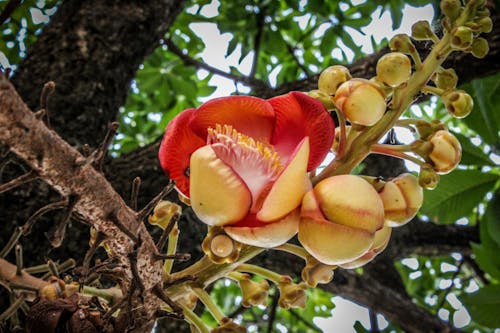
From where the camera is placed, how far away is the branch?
38 cm

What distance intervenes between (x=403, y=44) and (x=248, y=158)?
0.65 ft

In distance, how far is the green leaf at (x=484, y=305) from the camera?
1.42 meters

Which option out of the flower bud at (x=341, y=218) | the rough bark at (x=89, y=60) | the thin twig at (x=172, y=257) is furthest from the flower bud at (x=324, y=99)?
the rough bark at (x=89, y=60)

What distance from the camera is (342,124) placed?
554 mm

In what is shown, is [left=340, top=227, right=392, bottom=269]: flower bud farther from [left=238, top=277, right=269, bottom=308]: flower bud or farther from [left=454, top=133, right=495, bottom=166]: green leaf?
[left=454, top=133, right=495, bottom=166]: green leaf

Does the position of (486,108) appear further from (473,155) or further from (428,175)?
(428,175)

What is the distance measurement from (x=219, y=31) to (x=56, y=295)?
5.39 feet

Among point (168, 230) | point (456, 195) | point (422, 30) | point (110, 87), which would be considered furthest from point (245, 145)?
point (456, 195)

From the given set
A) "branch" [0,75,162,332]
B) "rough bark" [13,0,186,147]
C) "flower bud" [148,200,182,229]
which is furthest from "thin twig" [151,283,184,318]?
"rough bark" [13,0,186,147]

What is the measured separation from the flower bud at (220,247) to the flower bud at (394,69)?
211mm

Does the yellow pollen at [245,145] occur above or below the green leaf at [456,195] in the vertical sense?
above

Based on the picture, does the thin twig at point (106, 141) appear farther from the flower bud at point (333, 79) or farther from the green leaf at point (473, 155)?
the green leaf at point (473, 155)

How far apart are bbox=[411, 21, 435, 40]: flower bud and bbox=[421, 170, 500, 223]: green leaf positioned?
879 millimetres

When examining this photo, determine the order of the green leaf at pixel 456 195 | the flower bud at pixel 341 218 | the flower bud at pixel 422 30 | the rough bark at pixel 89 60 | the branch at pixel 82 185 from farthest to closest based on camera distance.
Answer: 1. the green leaf at pixel 456 195
2. the rough bark at pixel 89 60
3. the flower bud at pixel 422 30
4. the flower bud at pixel 341 218
5. the branch at pixel 82 185
